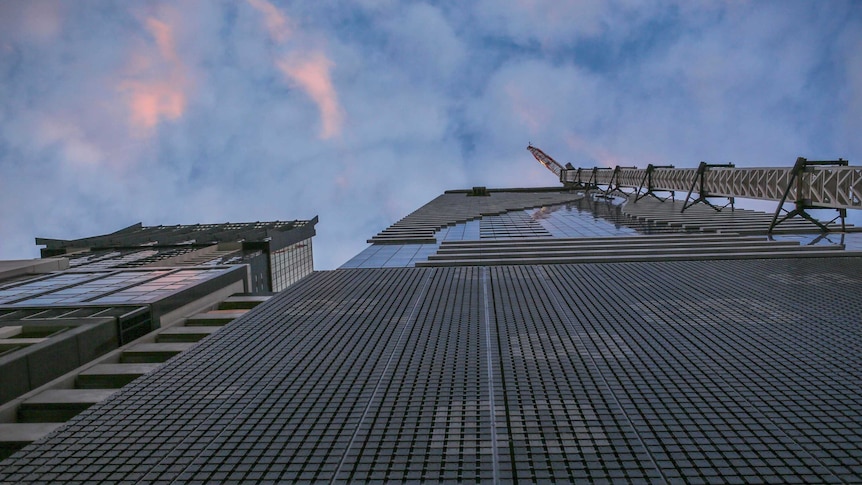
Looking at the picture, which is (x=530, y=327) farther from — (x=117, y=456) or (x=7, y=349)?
(x=7, y=349)

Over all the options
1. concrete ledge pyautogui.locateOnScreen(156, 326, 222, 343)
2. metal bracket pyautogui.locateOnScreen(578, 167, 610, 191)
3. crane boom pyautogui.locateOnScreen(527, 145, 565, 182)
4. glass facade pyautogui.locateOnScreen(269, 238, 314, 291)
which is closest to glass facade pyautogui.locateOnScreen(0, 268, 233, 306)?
concrete ledge pyautogui.locateOnScreen(156, 326, 222, 343)

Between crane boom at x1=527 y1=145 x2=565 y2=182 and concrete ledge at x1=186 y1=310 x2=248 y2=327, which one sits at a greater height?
crane boom at x1=527 y1=145 x2=565 y2=182

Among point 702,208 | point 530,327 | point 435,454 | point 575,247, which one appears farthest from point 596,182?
point 435,454

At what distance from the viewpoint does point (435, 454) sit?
10.2 m

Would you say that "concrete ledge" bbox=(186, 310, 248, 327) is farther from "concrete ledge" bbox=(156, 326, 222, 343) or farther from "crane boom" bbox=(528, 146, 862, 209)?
"crane boom" bbox=(528, 146, 862, 209)

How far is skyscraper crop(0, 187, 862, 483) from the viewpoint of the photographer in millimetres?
9844

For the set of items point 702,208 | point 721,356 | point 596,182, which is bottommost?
point 721,356

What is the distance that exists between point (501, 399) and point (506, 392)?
458 millimetres

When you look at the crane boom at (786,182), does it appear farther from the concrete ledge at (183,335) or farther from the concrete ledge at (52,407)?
the concrete ledge at (52,407)

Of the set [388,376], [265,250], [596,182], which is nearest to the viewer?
[388,376]

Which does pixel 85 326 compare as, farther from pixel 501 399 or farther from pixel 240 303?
pixel 501 399

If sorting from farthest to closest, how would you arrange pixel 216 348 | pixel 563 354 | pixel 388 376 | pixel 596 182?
pixel 596 182 → pixel 216 348 → pixel 563 354 → pixel 388 376

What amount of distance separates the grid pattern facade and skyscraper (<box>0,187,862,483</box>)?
6 cm

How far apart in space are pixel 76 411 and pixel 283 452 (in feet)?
33.8
